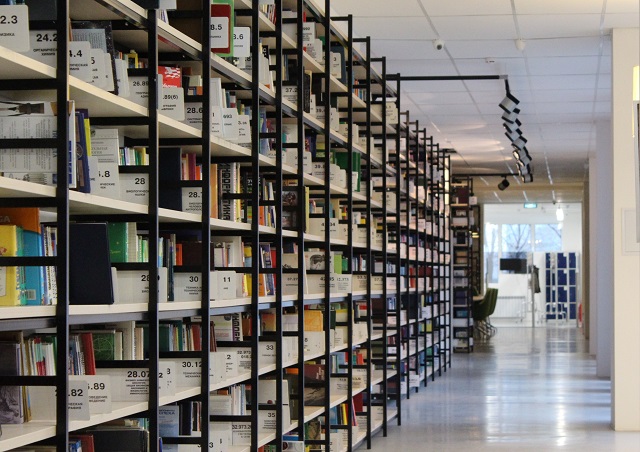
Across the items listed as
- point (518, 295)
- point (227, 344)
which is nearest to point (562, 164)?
point (518, 295)

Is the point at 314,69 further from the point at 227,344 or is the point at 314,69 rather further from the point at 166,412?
the point at 166,412

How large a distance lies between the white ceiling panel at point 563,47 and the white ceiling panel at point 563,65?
0.19m

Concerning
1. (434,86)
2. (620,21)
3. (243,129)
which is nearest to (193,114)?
(243,129)

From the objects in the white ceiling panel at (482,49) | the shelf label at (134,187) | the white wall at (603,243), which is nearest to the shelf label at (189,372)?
the shelf label at (134,187)

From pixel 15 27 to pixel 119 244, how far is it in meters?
1.16

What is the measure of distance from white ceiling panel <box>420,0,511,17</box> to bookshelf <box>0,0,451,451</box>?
728mm

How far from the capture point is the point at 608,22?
8.86m

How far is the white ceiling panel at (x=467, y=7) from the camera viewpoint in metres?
8.25

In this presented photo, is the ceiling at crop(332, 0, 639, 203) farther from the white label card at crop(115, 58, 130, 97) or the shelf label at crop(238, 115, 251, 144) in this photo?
the white label card at crop(115, 58, 130, 97)

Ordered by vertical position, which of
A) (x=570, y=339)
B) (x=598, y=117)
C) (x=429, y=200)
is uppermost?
(x=598, y=117)

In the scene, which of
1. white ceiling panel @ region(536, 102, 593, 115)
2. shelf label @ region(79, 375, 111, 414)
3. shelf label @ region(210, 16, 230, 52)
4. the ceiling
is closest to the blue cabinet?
the ceiling

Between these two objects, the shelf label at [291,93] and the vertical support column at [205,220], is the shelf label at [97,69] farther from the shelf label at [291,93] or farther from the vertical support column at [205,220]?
the shelf label at [291,93]

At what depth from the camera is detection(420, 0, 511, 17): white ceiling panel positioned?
825cm

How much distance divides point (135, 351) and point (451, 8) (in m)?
5.25
